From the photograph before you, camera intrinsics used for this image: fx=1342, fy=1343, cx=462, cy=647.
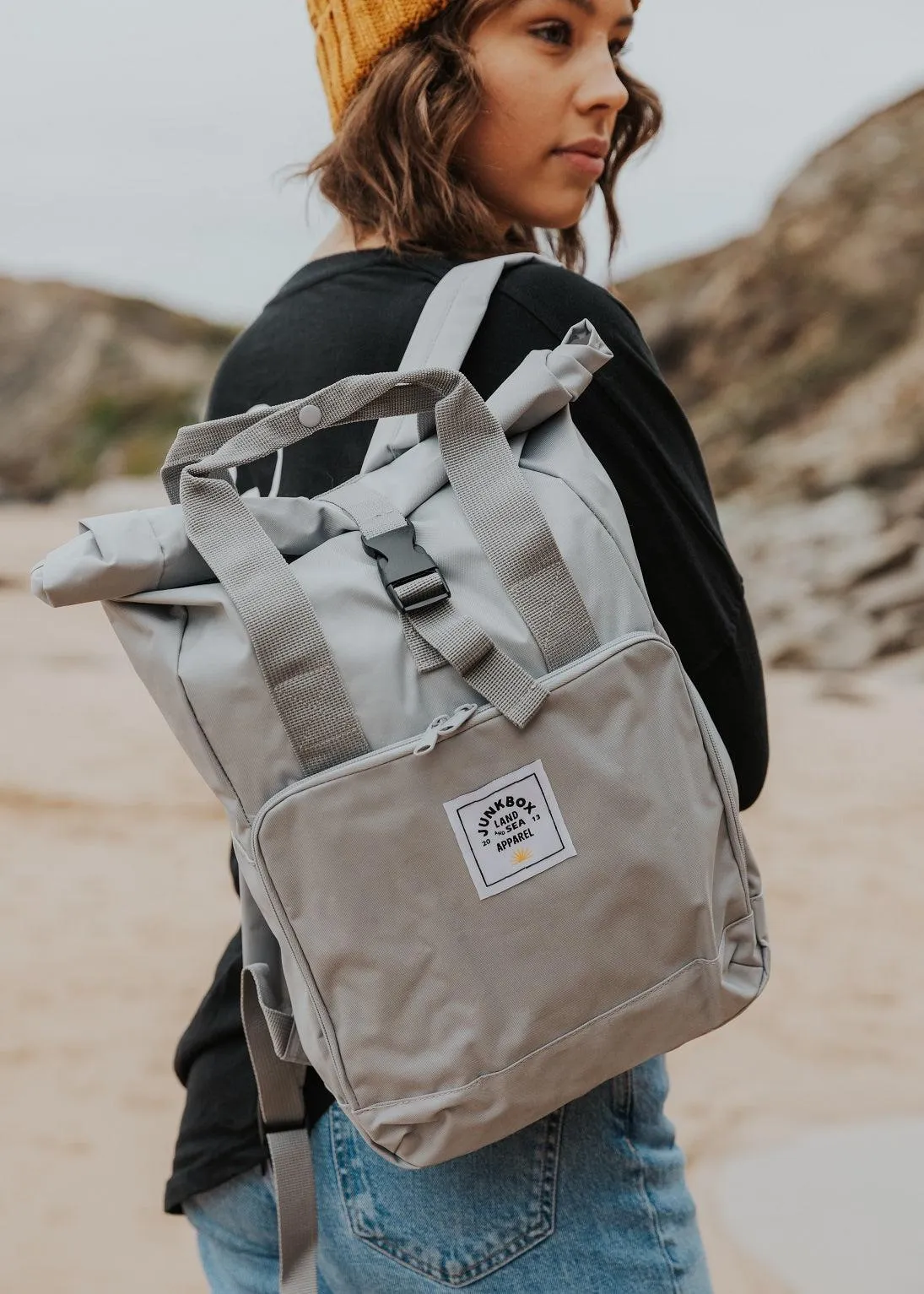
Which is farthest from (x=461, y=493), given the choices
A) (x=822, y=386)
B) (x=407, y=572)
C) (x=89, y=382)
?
(x=89, y=382)

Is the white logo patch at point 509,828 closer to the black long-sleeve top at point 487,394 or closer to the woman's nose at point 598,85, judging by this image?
the black long-sleeve top at point 487,394

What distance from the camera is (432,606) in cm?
91

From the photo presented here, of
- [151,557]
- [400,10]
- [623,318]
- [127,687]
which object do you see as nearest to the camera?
[151,557]

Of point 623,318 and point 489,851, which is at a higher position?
point 623,318

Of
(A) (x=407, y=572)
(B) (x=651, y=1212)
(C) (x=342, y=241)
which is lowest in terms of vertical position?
(B) (x=651, y=1212)

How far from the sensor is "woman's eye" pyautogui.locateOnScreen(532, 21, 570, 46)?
1.16 m

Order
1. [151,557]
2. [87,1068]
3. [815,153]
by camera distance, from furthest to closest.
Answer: [815,153]
[87,1068]
[151,557]

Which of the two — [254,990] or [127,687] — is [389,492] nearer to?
[254,990]

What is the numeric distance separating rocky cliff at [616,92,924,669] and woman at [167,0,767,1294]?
23.5 ft

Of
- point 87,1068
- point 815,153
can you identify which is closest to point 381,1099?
point 87,1068

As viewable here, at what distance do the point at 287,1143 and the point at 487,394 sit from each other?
1.98ft

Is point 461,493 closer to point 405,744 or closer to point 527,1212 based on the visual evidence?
point 405,744

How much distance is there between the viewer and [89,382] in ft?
70.5

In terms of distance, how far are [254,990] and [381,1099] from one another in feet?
0.54
